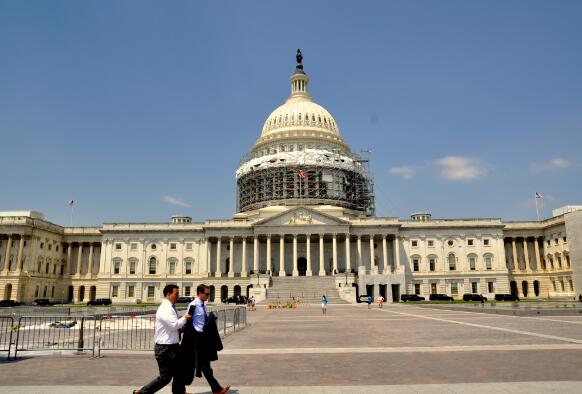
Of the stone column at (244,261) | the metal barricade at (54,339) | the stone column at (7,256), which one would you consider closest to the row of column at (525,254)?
the stone column at (244,261)

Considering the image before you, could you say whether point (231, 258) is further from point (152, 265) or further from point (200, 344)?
point (200, 344)

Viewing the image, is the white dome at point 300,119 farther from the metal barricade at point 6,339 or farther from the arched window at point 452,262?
the metal barricade at point 6,339

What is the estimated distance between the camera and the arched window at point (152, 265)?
92188mm

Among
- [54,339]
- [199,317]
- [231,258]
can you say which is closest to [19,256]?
[231,258]

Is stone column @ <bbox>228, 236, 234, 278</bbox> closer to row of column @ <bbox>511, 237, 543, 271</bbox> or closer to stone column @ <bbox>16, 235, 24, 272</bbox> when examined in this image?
stone column @ <bbox>16, 235, 24, 272</bbox>

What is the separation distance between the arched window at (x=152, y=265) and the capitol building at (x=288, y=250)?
0.67 ft

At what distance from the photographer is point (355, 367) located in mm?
13547

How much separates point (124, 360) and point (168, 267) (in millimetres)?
79690

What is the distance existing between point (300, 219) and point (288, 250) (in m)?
9.11

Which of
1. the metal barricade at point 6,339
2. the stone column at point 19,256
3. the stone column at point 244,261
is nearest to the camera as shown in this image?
the metal barricade at point 6,339

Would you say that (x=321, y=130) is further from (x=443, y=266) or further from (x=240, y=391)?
(x=240, y=391)

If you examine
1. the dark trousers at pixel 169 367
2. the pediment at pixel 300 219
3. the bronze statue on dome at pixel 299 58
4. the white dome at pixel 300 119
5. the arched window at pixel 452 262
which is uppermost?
the bronze statue on dome at pixel 299 58

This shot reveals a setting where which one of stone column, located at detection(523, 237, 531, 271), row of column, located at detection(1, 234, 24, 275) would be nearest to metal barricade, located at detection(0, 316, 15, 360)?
row of column, located at detection(1, 234, 24, 275)

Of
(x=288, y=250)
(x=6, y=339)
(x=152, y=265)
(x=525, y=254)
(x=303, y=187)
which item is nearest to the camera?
(x=6, y=339)
